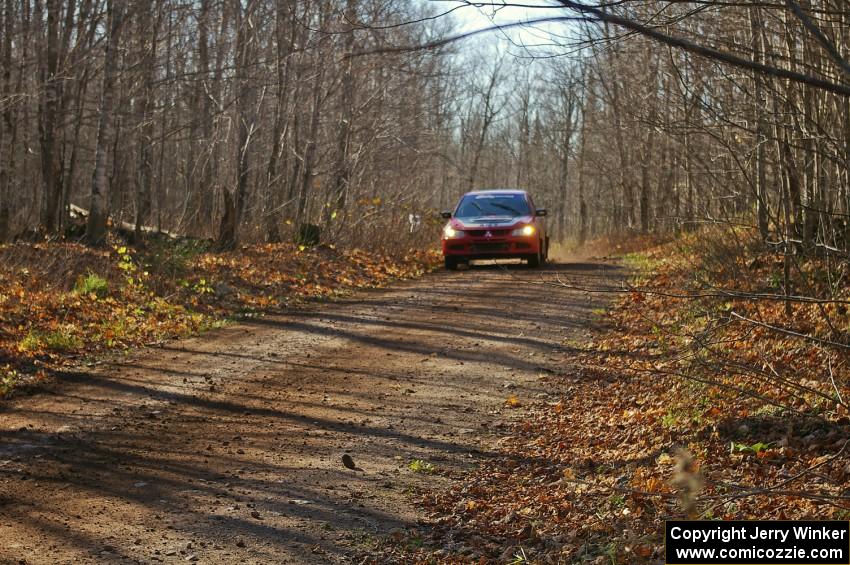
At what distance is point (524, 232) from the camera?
760 inches

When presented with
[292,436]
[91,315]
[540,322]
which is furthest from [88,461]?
[540,322]

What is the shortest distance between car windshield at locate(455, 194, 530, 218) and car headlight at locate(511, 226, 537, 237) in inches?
22.7

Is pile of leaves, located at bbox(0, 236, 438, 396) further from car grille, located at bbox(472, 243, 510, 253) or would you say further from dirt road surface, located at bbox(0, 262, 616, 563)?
car grille, located at bbox(472, 243, 510, 253)

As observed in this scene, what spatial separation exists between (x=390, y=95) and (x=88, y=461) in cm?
2094

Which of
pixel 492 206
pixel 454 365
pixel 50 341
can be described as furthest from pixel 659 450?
pixel 492 206

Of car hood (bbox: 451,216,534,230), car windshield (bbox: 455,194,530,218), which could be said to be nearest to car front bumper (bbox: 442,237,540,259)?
car hood (bbox: 451,216,534,230)

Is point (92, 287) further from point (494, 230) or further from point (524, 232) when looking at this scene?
point (524, 232)

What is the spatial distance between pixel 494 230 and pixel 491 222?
0.63ft

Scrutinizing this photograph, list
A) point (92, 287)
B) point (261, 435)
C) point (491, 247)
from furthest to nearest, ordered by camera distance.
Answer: point (491, 247) < point (92, 287) < point (261, 435)

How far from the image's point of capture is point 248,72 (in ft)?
72.6

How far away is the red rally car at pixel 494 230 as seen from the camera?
63.4 feet

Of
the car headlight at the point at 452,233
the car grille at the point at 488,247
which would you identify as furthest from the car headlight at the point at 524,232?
the car headlight at the point at 452,233

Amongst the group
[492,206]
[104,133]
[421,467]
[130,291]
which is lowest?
[421,467]

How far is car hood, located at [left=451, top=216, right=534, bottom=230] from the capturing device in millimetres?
19375
